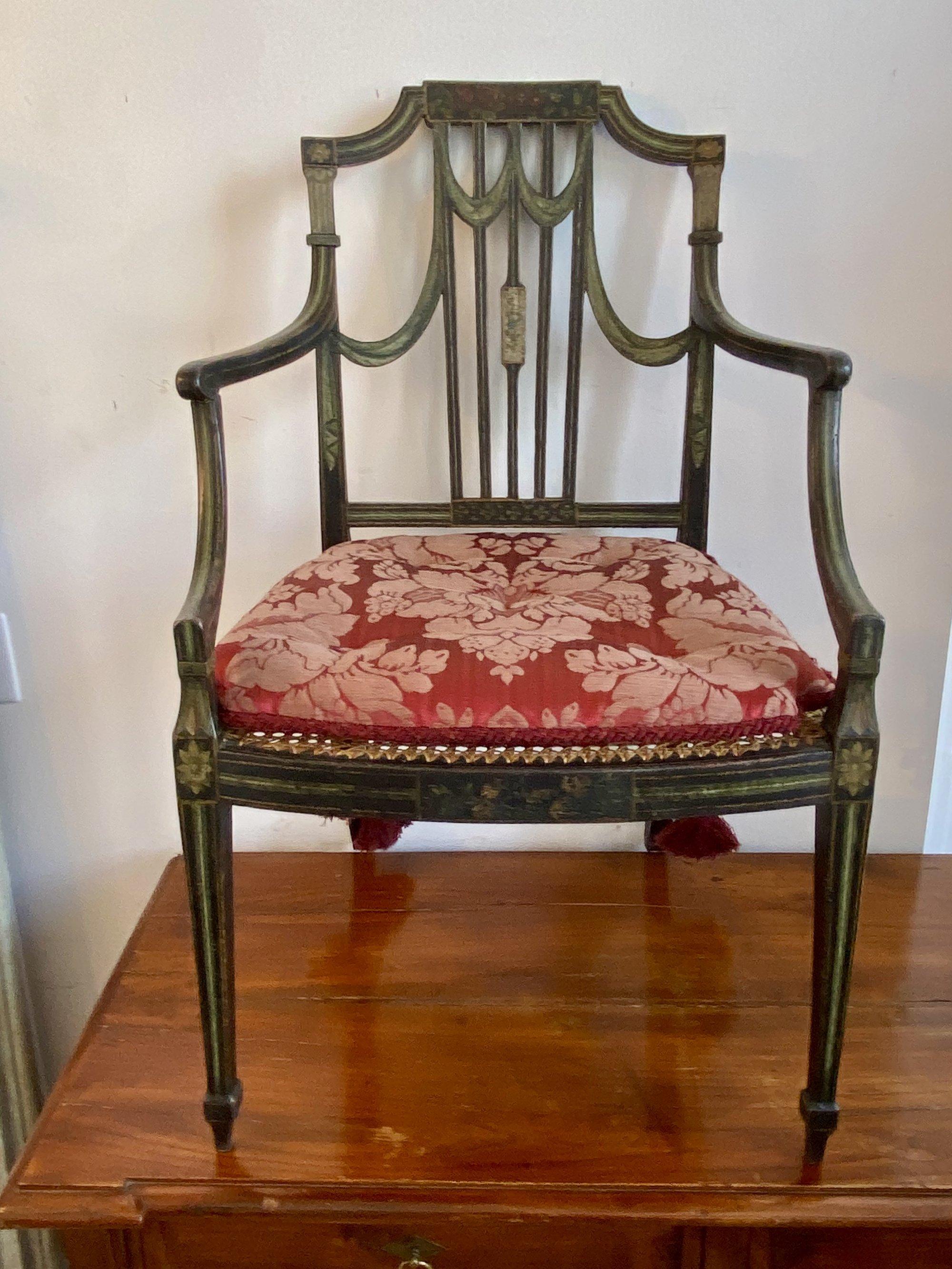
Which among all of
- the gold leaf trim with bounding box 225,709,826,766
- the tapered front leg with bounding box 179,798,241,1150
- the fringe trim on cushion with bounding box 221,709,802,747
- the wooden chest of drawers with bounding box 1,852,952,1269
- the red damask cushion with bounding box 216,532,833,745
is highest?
the red damask cushion with bounding box 216,532,833,745

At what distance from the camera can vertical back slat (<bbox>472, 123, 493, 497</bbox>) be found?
104 cm

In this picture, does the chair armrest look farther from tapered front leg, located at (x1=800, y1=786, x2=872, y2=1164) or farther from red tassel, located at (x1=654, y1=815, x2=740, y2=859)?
red tassel, located at (x1=654, y1=815, x2=740, y2=859)

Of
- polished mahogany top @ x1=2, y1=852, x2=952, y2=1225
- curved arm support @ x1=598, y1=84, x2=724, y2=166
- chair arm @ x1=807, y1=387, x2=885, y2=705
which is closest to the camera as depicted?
chair arm @ x1=807, y1=387, x2=885, y2=705

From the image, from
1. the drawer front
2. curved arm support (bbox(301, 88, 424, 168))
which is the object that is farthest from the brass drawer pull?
curved arm support (bbox(301, 88, 424, 168))

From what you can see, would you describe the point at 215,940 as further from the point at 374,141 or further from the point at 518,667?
the point at 374,141

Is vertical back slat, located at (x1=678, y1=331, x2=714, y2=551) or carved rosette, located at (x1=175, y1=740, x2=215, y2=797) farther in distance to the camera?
vertical back slat, located at (x1=678, y1=331, x2=714, y2=551)

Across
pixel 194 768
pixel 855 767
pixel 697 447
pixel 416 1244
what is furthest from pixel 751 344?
→ pixel 416 1244

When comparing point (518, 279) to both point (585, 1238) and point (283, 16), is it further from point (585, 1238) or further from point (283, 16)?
point (585, 1238)

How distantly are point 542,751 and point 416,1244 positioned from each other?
425 millimetres

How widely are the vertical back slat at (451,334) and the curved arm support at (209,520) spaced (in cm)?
35

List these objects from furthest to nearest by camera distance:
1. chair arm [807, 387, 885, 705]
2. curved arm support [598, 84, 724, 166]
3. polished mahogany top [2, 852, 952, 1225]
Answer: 1. curved arm support [598, 84, 724, 166]
2. polished mahogany top [2, 852, 952, 1225]
3. chair arm [807, 387, 885, 705]

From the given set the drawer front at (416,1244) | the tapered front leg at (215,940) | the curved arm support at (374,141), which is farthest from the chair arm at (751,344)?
the drawer front at (416,1244)

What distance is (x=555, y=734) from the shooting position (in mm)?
694

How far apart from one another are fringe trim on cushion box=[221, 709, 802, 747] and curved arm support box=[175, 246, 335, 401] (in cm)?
26
